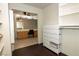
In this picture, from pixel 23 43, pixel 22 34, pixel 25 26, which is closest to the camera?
pixel 23 43

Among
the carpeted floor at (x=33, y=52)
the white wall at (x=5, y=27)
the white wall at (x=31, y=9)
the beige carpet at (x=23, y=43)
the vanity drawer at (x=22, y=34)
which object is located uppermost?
the white wall at (x=31, y=9)

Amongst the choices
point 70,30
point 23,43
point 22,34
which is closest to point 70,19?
point 70,30

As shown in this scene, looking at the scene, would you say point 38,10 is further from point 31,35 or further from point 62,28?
point 31,35

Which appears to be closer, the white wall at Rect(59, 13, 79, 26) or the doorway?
the white wall at Rect(59, 13, 79, 26)

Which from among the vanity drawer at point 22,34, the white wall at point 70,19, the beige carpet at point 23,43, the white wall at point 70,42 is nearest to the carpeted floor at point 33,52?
the white wall at point 70,42

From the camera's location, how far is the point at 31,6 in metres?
4.07

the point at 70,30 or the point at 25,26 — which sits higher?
the point at 25,26

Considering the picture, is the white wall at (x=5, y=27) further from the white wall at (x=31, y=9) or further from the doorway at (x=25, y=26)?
the doorway at (x=25, y=26)

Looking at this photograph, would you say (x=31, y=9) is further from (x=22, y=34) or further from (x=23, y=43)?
(x=22, y=34)

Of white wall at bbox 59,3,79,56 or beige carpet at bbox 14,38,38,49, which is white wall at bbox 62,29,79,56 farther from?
beige carpet at bbox 14,38,38,49

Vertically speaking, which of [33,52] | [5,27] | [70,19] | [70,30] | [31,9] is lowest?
[33,52]

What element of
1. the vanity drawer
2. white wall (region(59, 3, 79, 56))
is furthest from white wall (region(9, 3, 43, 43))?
the vanity drawer

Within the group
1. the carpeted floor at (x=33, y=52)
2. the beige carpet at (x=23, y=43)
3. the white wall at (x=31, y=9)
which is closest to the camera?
the carpeted floor at (x=33, y=52)

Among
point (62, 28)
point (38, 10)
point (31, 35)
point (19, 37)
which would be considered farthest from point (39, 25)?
point (31, 35)
